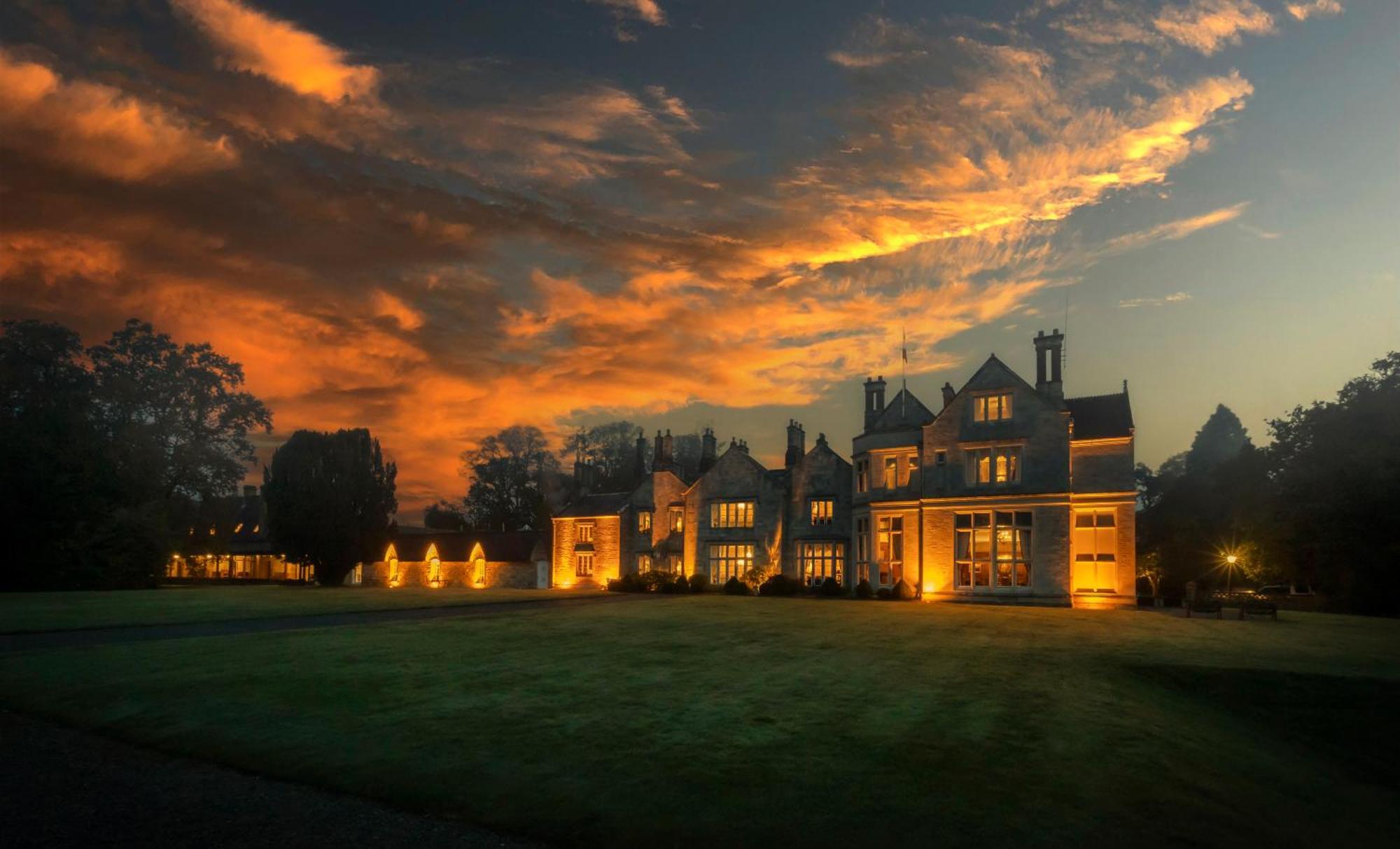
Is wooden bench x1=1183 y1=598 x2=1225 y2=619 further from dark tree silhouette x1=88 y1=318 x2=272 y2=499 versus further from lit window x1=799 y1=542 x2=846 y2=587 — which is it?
dark tree silhouette x1=88 y1=318 x2=272 y2=499

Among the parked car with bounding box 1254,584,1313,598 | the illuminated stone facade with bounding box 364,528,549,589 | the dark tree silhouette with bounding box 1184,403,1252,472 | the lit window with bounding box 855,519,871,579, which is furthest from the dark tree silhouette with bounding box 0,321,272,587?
the dark tree silhouette with bounding box 1184,403,1252,472

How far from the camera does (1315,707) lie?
689 inches

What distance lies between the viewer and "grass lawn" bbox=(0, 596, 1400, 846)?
35.4ft

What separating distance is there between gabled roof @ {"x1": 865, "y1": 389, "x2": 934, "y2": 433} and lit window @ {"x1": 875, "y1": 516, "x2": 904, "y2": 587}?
4894 mm

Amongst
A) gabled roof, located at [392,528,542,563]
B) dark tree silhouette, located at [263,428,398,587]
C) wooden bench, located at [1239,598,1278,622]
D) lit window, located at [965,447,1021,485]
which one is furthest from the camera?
dark tree silhouette, located at [263,428,398,587]

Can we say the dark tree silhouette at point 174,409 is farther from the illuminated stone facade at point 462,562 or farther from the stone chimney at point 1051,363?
the stone chimney at point 1051,363

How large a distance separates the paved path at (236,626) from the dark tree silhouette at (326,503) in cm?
3795

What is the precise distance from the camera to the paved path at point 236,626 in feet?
80.4

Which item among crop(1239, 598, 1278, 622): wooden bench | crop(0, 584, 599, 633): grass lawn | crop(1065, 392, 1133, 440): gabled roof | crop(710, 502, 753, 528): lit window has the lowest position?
crop(0, 584, 599, 633): grass lawn

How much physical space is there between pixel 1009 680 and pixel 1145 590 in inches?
2207

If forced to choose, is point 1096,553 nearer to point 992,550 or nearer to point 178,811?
point 992,550

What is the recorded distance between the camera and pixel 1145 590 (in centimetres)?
6656

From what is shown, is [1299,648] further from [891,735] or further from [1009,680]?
[891,735]

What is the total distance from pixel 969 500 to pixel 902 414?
680 centimetres
